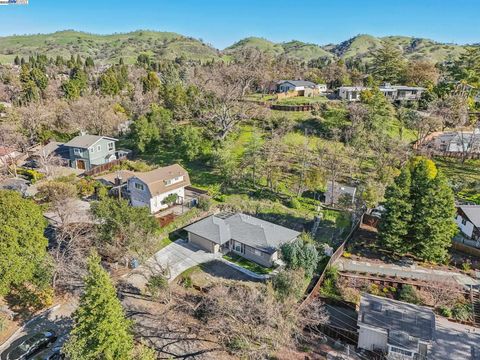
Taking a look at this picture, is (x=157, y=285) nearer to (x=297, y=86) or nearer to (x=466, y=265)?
(x=466, y=265)

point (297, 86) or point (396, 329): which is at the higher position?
point (297, 86)

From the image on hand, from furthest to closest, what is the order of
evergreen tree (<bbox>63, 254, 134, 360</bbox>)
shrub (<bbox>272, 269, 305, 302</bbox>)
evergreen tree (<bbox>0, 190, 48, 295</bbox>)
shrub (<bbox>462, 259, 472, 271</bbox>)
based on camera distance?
shrub (<bbox>462, 259, 472, 271</bbox>) → shrub (<bbox>272, 269, 305, 302</bbox>) → evergreen tree (<bbox>0, 190, 48, 295</bbox>) → evergreen tree (<bbox>63, 254, 134, 360</bbox>)

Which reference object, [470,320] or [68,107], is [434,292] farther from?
[68,107]

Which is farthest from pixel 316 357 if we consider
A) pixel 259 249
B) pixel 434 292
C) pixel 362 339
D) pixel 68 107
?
pixel 68 107

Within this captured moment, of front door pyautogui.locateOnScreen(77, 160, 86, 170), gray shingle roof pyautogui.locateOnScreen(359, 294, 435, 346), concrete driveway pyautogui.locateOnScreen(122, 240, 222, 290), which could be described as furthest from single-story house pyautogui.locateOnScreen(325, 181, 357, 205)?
front door pyautogui.locateOnScreen(77, 160, 86, 170)

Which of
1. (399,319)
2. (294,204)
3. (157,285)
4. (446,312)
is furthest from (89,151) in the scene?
(446,312)

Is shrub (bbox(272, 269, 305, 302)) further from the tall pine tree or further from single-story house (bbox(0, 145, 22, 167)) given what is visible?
single-story house (bbox(0, 145, 22, 167))

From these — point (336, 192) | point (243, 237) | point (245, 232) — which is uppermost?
point (336, 192)
